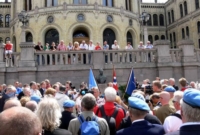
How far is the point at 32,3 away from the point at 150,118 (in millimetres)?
33994

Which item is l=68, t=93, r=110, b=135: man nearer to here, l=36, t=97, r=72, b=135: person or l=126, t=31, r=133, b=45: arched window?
l=36, t=97, r=72, b=135: person

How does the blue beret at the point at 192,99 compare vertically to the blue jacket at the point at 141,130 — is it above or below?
above

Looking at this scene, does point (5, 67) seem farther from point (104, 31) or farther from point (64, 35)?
point (104, 31)

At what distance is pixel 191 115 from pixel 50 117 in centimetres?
206

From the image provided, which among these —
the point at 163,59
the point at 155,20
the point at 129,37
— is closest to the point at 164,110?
the point at 163,59

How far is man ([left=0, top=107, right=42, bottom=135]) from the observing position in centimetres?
183

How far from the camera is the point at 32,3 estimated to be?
3547 cm

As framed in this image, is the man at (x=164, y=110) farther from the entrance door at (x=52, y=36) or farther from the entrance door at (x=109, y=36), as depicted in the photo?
the entrance door at (x=109, y=36)

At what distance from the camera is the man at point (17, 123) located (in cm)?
183

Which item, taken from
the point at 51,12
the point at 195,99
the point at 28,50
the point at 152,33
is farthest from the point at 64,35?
the point at 195,99

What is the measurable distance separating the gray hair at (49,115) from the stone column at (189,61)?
12.8m

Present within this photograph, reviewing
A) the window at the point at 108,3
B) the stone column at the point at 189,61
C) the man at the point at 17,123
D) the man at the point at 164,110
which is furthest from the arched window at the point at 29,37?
the man at the point at 17,123

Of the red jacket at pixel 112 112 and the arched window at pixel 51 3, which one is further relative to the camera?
the arched window at pixel 51 3

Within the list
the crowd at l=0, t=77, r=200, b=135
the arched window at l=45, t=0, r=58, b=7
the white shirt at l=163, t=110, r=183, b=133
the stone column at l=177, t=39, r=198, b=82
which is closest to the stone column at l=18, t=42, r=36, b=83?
the crowd at l=0, t=77, r=200, b=135
